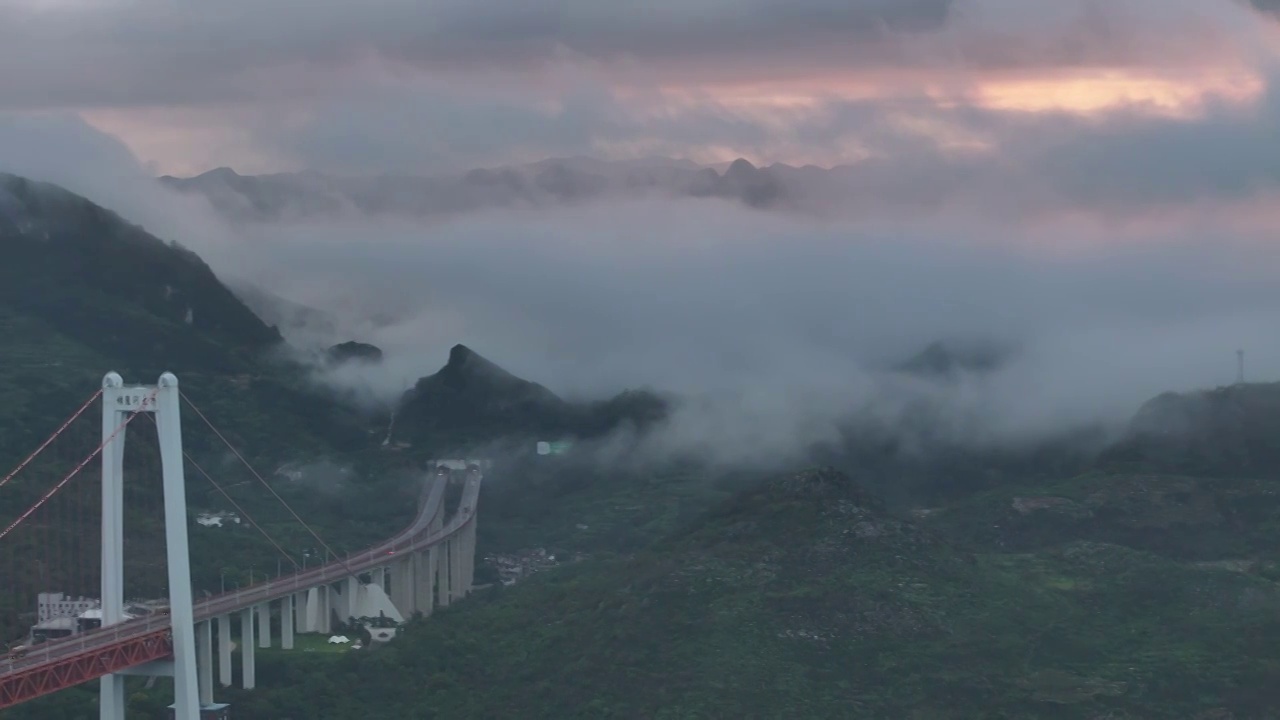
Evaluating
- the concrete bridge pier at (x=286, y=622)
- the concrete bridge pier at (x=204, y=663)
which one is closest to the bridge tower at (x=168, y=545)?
the concrete bridge pier at (x=204, y=663)

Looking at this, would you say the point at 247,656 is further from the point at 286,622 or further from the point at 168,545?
the point at 168,545

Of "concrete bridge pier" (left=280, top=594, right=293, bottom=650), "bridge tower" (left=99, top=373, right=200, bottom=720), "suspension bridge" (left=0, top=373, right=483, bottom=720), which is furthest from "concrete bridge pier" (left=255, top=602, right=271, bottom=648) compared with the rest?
"bridge tower" (left=99, top=373, right=200, bottom=720)

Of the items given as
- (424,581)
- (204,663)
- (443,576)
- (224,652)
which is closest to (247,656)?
(224,652)

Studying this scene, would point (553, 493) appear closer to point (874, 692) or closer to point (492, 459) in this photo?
point (492, 459)

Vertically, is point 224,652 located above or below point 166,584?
below

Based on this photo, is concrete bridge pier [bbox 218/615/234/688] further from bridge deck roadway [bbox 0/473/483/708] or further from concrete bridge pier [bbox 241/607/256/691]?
concrete bridge pier [bbox 241/607/256/691]

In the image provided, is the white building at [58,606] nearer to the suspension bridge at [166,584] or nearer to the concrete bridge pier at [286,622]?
the suspension bridge at [166,584]

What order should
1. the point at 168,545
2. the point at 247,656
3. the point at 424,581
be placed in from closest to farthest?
1. the point at 168,545
2. the point at 247,656
3. the point at 424,581
